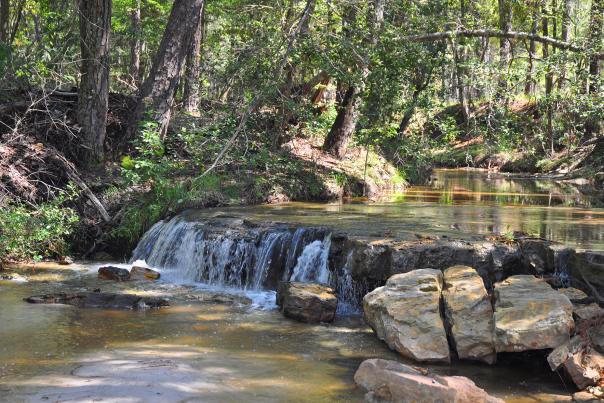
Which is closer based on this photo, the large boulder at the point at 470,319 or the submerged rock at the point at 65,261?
the large boulder at the point at 470,319

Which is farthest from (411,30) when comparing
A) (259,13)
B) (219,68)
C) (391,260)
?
(391,260)

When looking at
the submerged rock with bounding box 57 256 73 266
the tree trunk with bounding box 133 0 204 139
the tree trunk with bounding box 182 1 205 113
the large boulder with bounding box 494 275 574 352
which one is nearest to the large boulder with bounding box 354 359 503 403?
the large boulder with bounding box 494 275 574 352

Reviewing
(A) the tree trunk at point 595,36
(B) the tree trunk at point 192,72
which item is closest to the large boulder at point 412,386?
(A) the tree trunk at point 595,36

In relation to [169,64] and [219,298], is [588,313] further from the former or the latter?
[169,64]

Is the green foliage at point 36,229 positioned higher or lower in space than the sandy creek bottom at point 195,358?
higher

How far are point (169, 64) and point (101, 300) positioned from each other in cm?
765

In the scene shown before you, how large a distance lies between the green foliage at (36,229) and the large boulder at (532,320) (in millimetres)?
7954

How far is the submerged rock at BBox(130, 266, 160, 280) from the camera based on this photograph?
37.1ft

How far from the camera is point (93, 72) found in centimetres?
1429

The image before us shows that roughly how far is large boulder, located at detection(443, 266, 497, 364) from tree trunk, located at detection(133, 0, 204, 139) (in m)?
9.42

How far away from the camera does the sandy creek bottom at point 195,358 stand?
240 inches

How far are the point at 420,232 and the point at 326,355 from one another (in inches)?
145

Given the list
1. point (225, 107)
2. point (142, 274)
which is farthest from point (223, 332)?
point (225, 107)

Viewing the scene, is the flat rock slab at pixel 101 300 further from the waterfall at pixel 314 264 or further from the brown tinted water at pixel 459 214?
the brown tinted water at pixel 459 214
